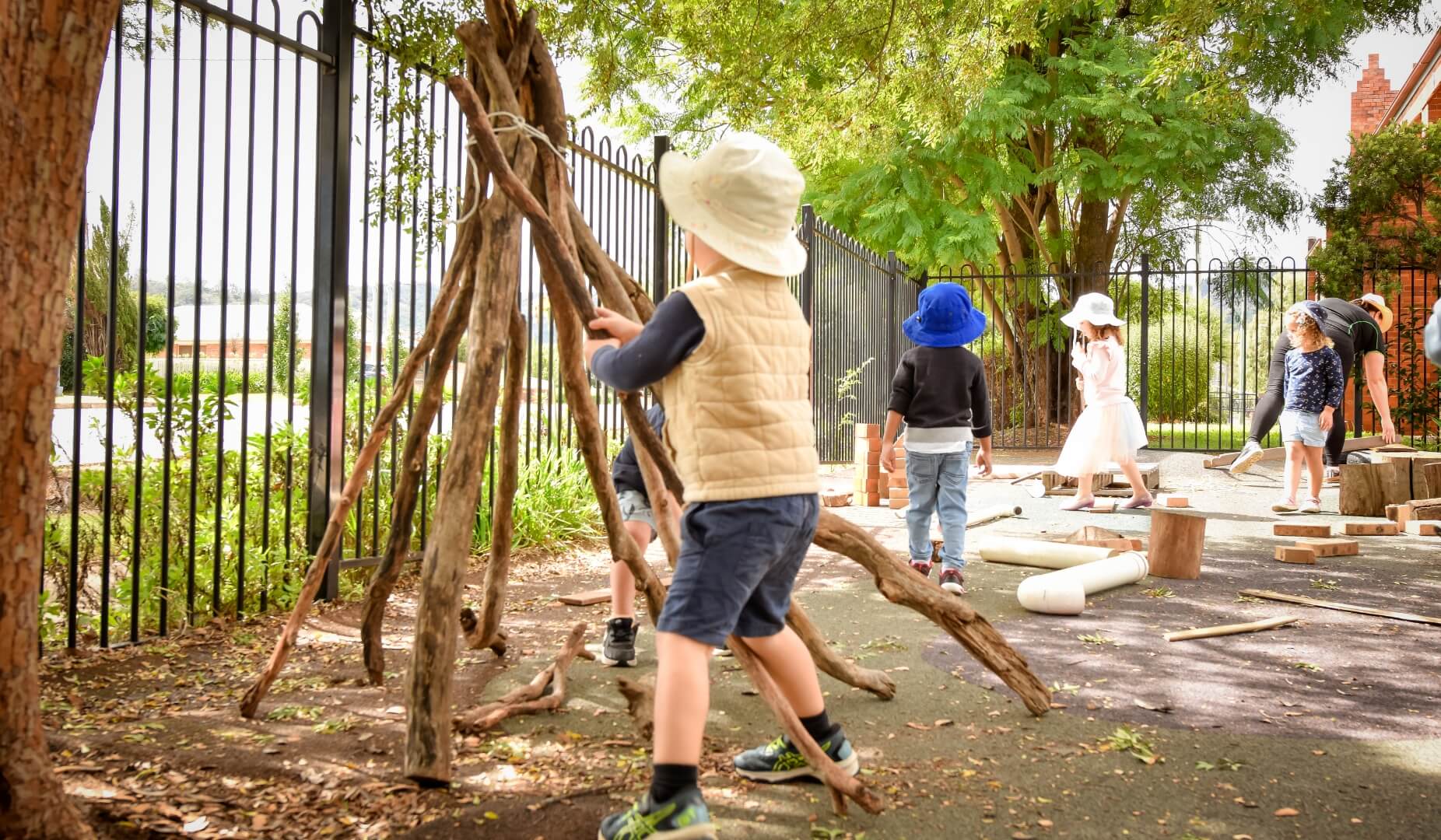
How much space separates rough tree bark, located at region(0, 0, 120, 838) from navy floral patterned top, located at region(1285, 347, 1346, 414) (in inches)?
364

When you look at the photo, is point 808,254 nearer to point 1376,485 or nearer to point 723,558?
point 1376,485

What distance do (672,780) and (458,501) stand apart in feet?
3.58

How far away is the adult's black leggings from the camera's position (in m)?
10.0

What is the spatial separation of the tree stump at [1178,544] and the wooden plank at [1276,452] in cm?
647

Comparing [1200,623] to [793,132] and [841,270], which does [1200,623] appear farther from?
[841,270]

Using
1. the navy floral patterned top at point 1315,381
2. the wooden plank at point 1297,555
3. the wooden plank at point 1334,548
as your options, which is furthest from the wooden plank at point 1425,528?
the wooden plank at point 1297,555

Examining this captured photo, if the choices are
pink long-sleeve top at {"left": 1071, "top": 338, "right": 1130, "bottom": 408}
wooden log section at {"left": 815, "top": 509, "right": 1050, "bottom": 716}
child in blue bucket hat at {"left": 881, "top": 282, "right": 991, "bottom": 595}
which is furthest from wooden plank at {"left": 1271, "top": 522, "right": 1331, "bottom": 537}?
wooden log section at {"left": 815, "top": 509, "right": 1050, "bottom": 716}

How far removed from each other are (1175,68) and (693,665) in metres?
7.34

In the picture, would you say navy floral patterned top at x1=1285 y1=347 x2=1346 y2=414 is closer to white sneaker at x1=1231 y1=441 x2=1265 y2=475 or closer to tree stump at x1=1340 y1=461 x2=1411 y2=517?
tree stump at x1=1340 y1=461 x2=1411 y2=517

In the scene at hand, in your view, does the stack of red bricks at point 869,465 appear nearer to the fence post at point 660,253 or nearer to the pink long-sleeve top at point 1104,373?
the pink long-sleeve top at point 1104,373

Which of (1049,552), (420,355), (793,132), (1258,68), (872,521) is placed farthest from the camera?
(1258,68)

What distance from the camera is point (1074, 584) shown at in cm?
525

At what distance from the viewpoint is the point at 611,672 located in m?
4.12

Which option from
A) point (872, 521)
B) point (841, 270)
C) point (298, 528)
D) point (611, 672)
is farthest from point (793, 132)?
point (611, 672)
